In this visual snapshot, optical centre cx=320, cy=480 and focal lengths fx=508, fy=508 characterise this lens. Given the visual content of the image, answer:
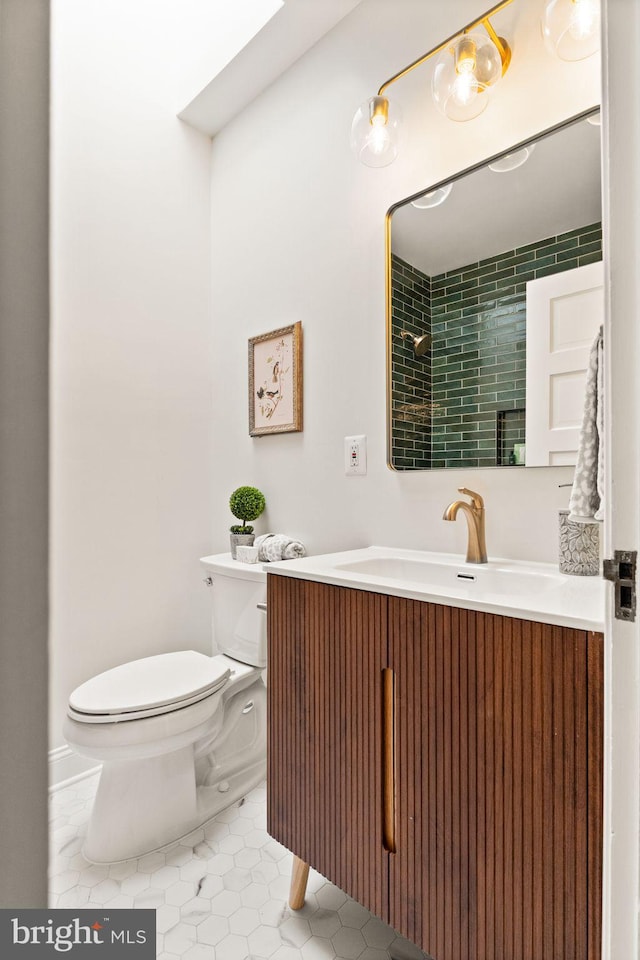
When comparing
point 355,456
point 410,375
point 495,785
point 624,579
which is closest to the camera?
point 624,579

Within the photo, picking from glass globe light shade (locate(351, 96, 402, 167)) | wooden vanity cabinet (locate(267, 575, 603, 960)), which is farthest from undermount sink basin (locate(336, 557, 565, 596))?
glass globe light shade (locate(351, 96, 402, 167))

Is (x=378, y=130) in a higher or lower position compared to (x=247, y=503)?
higher

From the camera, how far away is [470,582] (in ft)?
3.86

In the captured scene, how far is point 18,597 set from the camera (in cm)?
21

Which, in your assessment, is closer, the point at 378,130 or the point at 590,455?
the point at 590,455

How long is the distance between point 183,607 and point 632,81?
1945mm

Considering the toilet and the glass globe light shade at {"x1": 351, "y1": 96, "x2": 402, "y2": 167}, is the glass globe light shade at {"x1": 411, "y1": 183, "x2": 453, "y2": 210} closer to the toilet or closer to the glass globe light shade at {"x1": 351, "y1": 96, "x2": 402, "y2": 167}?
the glass globe light shade at {"x1": 351, "y1": 96, "x2": 402, "y2": 167}

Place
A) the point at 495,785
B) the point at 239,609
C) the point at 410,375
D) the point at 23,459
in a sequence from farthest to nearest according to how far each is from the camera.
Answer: the point at 239,609, the point at 410,375, the point at 495,785, the point at 23,459

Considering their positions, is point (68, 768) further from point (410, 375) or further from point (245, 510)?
point (410, 375)

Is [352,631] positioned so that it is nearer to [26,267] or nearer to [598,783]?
[598,783]

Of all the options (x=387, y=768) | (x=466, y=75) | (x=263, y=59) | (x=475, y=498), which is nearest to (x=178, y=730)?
(x=387, y=768)

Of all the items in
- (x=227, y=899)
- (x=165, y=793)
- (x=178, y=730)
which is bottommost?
Answer: (x=227, y=899)

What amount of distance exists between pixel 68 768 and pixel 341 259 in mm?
1888

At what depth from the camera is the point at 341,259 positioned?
159 cm
